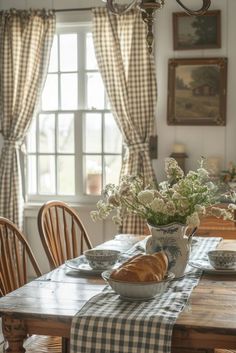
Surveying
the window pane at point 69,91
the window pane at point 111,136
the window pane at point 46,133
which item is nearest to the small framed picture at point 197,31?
the window pane at point 111,136

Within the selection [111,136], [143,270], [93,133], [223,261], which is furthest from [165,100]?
[143,270]

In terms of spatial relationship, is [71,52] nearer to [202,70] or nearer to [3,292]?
[202,70]

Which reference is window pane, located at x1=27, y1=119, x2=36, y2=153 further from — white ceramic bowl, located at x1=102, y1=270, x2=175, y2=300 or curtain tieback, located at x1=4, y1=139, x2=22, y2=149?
white ceramic bowl, located at x1=102, y1=270, x2=175, y2=300

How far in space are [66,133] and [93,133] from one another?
0.24 m

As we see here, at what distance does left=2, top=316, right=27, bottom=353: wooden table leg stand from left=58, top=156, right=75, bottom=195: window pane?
9.85 ft

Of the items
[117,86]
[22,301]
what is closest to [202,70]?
[117,86]

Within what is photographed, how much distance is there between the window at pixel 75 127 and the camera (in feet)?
15.6

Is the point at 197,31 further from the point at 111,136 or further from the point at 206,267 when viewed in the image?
the point at 206,267

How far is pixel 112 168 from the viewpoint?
479 cm

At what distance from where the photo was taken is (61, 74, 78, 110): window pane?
4816 mm

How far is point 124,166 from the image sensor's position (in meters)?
4.53

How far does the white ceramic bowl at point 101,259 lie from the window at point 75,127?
2.32 m

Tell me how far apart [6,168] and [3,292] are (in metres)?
2.55

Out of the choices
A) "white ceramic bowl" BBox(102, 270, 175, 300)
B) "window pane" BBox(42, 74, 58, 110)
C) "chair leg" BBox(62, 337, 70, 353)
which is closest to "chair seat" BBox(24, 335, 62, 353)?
"chair leg" BBox(62, 337, 70, 353)
